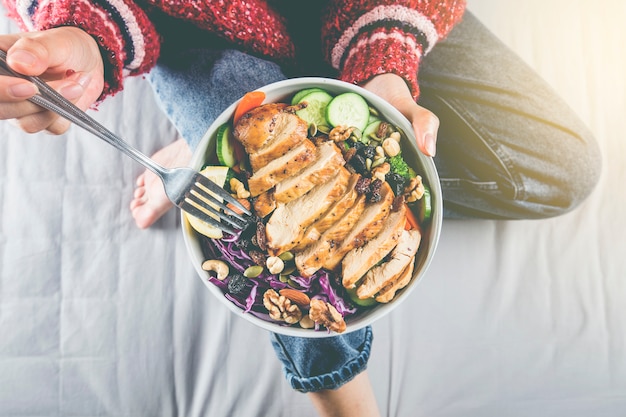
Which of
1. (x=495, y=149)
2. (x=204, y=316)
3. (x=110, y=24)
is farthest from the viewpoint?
(x=204, y=316)

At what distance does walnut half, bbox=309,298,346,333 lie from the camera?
70 centimetres

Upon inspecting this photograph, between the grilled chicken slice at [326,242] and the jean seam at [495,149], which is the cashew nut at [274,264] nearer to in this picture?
the grilled chicken slice at [326,242]

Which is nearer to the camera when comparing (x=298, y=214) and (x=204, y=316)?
(x=298, y=214)

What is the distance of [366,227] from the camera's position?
73 centimetres

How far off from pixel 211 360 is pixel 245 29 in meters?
0.75

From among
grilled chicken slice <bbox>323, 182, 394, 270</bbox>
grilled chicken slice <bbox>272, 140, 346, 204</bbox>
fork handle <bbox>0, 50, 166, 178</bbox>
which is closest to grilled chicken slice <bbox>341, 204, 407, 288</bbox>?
grilled chicken slice <bbox>323, 182, 394, 270</bbox>

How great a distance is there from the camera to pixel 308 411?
116 cm

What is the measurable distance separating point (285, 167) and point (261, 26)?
35cm

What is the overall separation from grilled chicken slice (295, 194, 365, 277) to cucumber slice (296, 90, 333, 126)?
0.46ft

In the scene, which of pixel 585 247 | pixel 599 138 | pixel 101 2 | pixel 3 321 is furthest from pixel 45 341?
pixel 599 138

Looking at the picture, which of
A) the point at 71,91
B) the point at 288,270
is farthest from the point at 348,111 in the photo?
the point at 71,91

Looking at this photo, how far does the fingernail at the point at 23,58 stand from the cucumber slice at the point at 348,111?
1.28 ft

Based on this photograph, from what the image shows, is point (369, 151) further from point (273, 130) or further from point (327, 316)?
point (327, 316)

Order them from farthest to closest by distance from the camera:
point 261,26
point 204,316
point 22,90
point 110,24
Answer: point 204,316 < point 261,26 < point 110,24 < point 22,90
